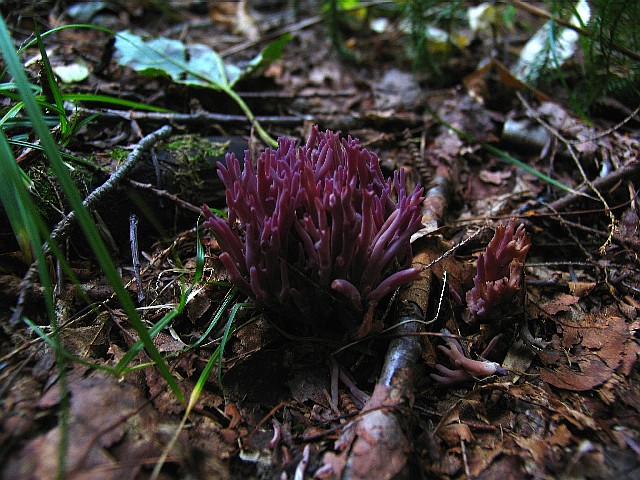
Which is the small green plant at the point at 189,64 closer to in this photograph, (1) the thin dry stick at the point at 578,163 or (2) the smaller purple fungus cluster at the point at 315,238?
(2) the smaller purple fungus cluster at the point at 315,238

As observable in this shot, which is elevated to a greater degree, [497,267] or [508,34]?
[508,34]

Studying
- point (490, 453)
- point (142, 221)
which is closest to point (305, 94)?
point (142, 221)

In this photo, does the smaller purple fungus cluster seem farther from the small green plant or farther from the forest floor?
the small green plant

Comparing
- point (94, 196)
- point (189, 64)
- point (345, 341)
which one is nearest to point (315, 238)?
point (345, 341)

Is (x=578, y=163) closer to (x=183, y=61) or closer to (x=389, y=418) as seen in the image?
(x=389, y=418)

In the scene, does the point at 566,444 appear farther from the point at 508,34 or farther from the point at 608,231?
the point at 508,34

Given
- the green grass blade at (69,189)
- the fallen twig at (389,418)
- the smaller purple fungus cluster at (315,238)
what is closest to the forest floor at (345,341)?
the fallen twig at (389,418)

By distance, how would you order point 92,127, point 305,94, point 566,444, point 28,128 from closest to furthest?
point 566,444, point 28,128, point 92,127, point 305,94

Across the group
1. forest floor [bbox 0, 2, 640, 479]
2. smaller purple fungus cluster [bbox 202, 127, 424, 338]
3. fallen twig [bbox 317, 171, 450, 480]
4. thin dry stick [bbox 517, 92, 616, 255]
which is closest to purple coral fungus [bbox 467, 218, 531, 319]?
forest floor [bbox 0, 2, 640, 479]
